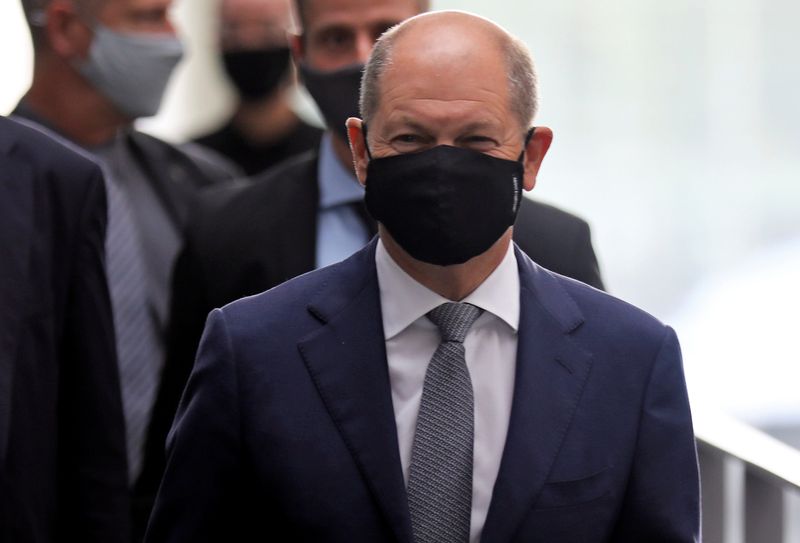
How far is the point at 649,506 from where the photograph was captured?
232 centimetres

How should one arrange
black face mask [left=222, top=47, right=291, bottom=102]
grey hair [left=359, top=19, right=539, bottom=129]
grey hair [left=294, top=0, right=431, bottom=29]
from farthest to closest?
black face mask [left=222, top=47, right=291, bottom=102] < grey hair [left=294, top=0, right=431, bottom=29] < grey hair [left=359, top=19, right=539, bottom=129]

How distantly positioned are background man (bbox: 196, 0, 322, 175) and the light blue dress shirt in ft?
7.73

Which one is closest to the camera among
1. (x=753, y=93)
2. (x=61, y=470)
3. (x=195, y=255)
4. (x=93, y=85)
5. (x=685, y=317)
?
(x=61, y=470)

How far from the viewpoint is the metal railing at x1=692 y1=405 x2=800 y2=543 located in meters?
3.12

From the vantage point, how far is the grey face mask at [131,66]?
164 inches

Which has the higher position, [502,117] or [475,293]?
[502,117]

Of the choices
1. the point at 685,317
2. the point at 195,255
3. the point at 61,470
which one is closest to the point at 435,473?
the point at 61,470

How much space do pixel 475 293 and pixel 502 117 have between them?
0.25 m

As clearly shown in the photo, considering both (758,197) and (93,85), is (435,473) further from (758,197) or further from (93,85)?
(758,197)

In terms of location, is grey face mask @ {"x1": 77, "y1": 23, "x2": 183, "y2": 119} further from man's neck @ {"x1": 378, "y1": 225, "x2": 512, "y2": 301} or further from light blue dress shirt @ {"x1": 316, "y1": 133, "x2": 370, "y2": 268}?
man's neck @ {"x1": 378, "y1": 225, "x2": 512, "y2": 301}

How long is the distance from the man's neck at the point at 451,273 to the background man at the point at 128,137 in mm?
1515

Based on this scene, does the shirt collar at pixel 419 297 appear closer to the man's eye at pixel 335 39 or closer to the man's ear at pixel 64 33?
the man's eye at pixel 335 39

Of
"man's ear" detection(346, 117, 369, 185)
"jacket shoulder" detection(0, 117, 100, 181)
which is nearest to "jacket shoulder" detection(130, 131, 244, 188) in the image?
"jacket shoulder" detection(0, 117, 100, 181)

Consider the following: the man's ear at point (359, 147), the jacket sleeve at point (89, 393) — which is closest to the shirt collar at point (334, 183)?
the jacket sleeve at point (89, 393)
